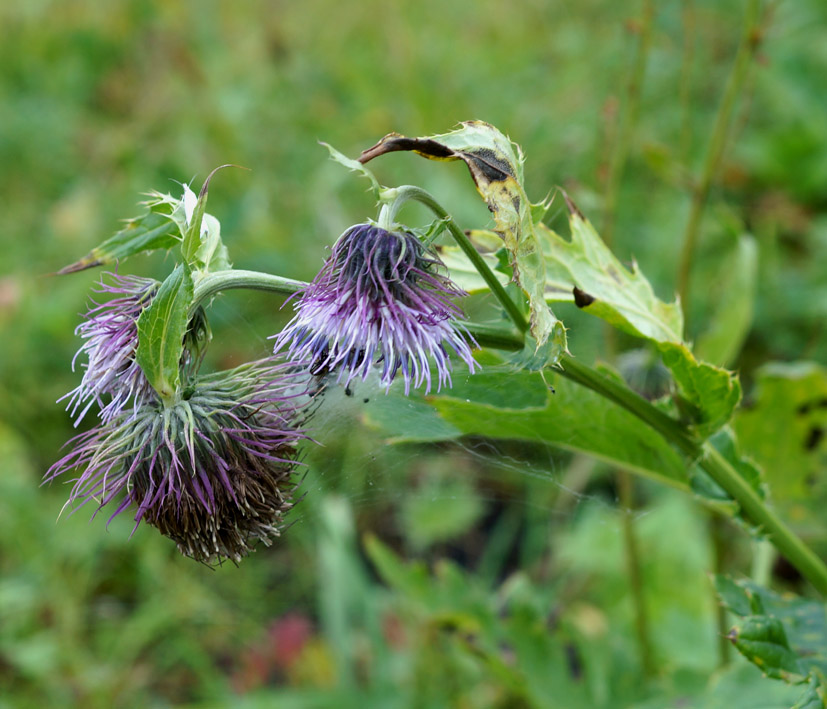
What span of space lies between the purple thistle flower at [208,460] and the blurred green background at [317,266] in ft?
0.64

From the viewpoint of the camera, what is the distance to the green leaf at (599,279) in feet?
5.24

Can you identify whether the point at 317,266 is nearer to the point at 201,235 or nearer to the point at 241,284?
the point at 201,235

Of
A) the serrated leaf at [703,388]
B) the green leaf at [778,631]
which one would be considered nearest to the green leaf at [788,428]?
the green leaf at [778,631]

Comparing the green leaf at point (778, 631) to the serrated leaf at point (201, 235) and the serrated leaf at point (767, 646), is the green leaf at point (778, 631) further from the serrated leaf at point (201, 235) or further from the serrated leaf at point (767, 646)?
the serrated leaf at point (201, 235)

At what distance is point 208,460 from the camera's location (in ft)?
4.44

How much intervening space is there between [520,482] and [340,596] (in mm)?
1199

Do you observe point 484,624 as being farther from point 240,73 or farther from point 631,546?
point 240,73

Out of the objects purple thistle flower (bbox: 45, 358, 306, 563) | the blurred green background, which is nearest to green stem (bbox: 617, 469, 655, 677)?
the blurred green background

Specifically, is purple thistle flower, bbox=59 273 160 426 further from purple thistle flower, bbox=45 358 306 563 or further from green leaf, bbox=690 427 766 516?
green leaf, bbox=690 427 766 516

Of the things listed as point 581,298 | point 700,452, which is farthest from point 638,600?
point 581,298

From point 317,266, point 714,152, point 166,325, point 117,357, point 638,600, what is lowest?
point 638,600

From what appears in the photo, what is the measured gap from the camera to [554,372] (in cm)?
149

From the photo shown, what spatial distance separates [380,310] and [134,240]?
1.47 feet

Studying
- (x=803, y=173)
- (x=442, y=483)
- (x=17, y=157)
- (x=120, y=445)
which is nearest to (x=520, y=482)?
(x=442, y=483)
